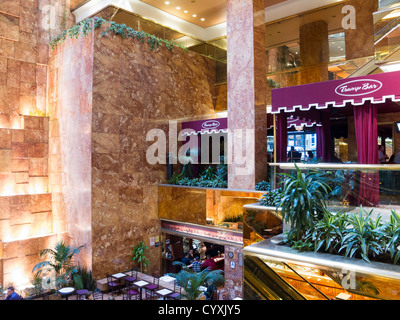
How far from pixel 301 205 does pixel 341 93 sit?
12.7ft

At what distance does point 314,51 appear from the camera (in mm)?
12000

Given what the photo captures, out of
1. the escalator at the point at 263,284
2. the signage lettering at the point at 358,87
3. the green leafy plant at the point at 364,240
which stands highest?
the signage lettering at the point at 358,87

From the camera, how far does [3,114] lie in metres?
11.5

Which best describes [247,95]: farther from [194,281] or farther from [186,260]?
[186,260]

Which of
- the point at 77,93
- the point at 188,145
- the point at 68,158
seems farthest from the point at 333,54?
the point at 68,158

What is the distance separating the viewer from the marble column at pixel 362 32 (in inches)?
429

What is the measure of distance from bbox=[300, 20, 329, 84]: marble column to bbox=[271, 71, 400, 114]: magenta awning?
4166 millimetres

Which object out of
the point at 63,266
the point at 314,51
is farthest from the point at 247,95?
the point at 63,266

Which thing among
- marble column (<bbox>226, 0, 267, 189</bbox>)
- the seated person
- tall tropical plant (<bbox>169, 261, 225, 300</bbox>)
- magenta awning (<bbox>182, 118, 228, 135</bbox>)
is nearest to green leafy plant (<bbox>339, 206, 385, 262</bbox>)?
tall tropical plant (<bbox>169, 261, 225, 300</bbox>)

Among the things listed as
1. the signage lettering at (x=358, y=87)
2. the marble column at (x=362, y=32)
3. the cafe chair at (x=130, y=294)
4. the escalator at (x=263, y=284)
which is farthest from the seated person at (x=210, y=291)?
the marble column at (x=362, y=32)

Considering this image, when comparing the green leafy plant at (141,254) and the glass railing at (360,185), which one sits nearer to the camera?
the glass railing at (360,185)

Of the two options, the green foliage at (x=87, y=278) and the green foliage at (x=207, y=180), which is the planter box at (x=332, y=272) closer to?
the green foliage at (x=207, y=180)

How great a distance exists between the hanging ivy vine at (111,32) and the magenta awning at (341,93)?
5.94m
